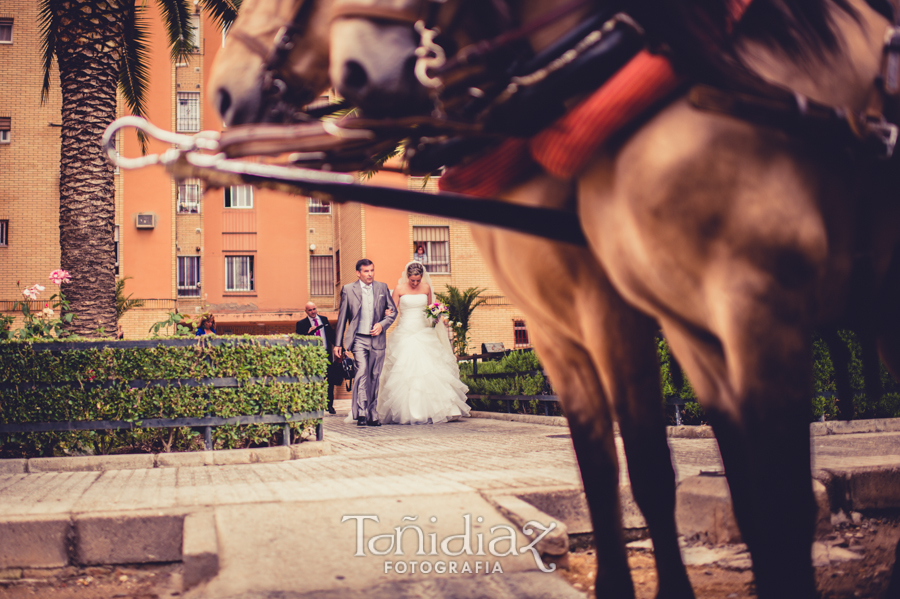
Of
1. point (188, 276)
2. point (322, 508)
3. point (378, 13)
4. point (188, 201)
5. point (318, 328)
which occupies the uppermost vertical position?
point (188, 201)

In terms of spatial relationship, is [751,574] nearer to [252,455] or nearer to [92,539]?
[92,539]

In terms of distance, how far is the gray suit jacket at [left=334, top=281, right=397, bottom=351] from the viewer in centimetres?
1184

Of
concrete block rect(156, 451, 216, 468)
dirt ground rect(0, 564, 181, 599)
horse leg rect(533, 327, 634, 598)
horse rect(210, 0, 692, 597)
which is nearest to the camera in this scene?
horse rect(210, 0, 692, 597)

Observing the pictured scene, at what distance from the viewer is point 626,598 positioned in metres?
2.09

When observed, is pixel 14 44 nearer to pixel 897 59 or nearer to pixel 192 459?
pixel 192 459

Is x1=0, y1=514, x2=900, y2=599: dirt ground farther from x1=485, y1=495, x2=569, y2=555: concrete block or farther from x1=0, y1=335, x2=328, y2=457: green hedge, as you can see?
x1=0, y1=335, x2=328, y2=457: green hedge

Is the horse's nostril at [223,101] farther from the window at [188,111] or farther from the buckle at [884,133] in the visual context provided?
the window at [188,111]

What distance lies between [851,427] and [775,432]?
7343mm

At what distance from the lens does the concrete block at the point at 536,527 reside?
2.89 m

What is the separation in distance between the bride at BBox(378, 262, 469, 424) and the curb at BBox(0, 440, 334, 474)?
5.13 m

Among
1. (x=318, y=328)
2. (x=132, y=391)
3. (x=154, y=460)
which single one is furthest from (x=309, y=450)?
(x=318, y=328)

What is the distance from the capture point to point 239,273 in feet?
121

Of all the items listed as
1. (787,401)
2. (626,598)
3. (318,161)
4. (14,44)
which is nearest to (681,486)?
(626,598)

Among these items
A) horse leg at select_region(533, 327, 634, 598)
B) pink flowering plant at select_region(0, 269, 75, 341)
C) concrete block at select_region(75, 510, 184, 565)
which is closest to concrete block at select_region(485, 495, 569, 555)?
A: horse leg at select_region(533, 327, 634, 598)
